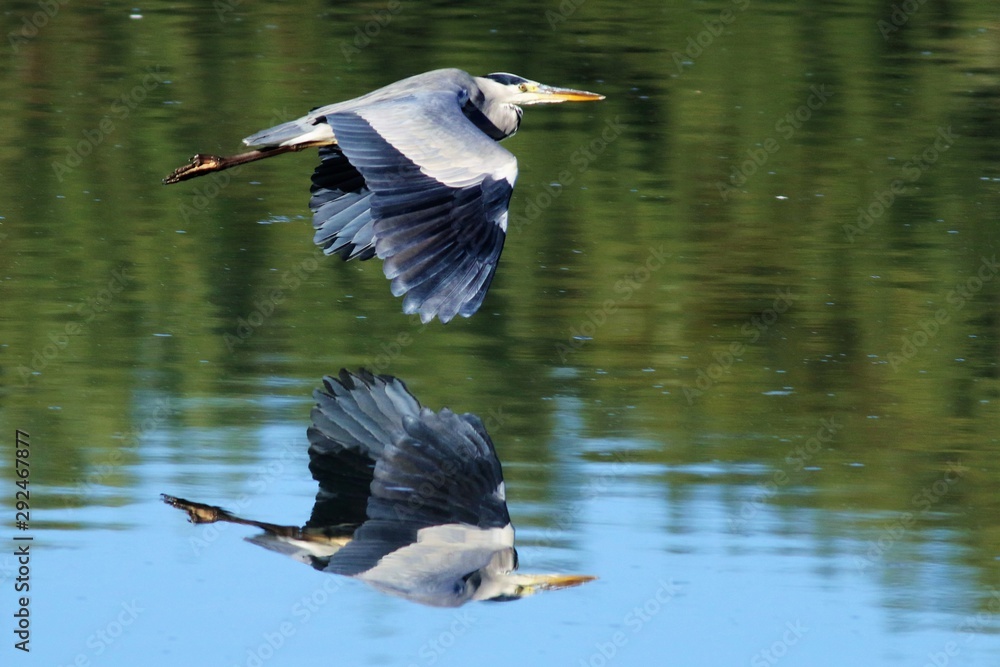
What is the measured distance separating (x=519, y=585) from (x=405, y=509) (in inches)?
25.1

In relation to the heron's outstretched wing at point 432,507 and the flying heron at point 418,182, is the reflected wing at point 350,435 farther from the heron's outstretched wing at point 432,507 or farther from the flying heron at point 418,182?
the flying heron at point 418,182

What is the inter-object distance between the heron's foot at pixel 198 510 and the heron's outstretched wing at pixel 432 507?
523mm

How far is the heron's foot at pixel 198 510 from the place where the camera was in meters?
5.79

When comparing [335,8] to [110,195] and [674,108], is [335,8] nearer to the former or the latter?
[674,108]

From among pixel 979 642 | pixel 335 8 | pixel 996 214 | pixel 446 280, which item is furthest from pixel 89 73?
pixel 979 642

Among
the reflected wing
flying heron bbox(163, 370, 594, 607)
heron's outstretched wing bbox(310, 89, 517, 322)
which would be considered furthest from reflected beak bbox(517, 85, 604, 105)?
flying heron bbox(163, 370, 594, 607)

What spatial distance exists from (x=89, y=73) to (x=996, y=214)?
7.51 meters

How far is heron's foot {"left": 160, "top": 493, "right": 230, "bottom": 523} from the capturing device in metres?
5.79

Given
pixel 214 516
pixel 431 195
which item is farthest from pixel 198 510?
pixel 431 195

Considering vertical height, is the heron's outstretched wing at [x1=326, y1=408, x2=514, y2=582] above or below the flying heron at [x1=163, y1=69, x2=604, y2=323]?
below

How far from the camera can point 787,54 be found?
51.9 ft

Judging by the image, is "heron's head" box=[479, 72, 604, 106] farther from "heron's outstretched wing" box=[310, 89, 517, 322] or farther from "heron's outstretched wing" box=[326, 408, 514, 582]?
"heron's outstretched wing" box=[326, 408, 514, 582]

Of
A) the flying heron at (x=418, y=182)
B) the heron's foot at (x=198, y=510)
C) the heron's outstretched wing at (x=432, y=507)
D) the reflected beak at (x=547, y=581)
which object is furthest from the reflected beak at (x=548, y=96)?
the reflected beak at (x=547, y=581)

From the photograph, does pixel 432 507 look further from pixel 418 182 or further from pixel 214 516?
pixel 418 182
